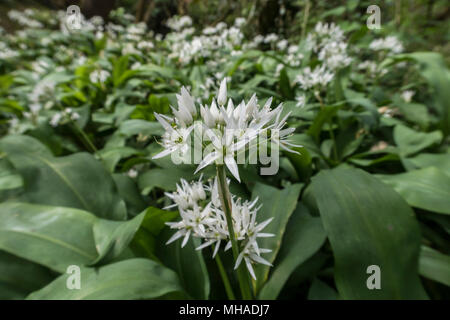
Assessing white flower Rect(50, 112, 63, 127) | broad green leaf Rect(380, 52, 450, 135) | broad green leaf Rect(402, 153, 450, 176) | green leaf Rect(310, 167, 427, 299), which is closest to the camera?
green leaf Rect(310, 167, 427, 299)

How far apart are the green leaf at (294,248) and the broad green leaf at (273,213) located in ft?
0.15

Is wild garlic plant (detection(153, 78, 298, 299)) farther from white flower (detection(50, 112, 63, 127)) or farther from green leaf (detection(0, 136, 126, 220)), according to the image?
white flower (detection(50, 112, 63, 127))

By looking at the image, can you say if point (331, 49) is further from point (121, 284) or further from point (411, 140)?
point (121, 284)

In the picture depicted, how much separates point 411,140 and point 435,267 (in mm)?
1139

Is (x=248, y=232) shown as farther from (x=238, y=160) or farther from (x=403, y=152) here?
(x=403, y=152)

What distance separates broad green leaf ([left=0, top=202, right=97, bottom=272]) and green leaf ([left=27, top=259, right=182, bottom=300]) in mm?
150

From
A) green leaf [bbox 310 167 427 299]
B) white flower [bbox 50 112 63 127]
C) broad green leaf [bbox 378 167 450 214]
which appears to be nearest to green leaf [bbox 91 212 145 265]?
green leaf [bbox 310 167 427 299]

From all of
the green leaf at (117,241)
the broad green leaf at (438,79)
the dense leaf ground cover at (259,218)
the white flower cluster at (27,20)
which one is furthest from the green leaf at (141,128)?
the white flower cluster at (27,20)

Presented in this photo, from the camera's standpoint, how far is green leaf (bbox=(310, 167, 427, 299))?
2.81 feet

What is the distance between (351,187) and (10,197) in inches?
76.8

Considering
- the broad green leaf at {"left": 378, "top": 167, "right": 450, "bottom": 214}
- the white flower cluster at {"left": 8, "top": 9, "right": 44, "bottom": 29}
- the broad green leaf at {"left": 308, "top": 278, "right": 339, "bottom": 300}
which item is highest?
the white flower cluster at {"left": 8, "top": 9, "right": 44, "bottom": 29}

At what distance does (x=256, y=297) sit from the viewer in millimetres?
1018

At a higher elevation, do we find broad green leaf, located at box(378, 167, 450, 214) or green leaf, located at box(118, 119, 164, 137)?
green leaf, located at box(118, 119, 164, 137)

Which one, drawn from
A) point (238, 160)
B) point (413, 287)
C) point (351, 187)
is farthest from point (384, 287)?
point (238, 160)
